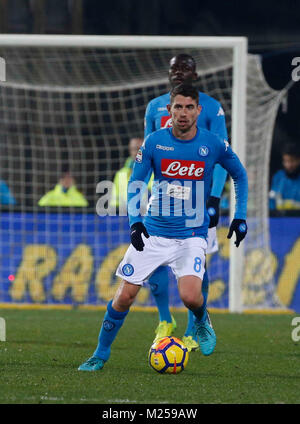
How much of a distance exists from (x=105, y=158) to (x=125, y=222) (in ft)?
4.07

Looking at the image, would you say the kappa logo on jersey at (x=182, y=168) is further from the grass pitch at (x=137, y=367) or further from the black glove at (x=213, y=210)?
the grass pitch at (x=137, y=367)

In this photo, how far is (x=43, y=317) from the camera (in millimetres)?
10914

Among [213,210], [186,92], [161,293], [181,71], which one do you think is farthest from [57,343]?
[186,92]

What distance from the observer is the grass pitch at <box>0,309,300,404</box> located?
5738mm

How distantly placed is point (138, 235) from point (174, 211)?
1.42 ft

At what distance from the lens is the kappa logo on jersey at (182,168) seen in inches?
268

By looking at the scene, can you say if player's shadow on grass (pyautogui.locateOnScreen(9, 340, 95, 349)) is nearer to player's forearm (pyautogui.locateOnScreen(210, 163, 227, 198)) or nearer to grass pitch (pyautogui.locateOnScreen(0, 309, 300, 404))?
grass pitch (pyautogui.locateOnScreen(0, 309, 300, 404))

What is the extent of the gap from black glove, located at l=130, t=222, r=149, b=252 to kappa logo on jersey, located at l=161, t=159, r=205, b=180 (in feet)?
1.50

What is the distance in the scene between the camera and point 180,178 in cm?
686

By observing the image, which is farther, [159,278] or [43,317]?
[43,317]

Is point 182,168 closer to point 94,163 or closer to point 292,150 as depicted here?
point 94,163

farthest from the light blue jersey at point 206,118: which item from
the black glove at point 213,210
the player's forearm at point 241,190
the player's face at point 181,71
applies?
the player's forearm at point 241,190

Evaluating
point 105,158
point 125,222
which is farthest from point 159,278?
point 105,158
